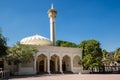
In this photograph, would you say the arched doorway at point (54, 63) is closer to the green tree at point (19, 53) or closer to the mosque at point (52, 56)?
the mosque at point (52, 56)

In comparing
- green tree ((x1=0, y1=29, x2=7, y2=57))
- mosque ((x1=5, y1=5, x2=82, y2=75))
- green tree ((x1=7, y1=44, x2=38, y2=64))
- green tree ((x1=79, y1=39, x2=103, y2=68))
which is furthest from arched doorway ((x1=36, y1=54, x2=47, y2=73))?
green tree ((x1=0, y1=29, x2=7, y2=57))

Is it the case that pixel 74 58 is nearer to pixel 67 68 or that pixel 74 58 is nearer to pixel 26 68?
pixel 67 68

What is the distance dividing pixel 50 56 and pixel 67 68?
6.30 m

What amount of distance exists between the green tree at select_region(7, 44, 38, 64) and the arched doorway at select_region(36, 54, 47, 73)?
19.0 ft

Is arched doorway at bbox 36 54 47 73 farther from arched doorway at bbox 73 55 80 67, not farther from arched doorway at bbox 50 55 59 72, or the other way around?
arched doorway at bbox 73 55 80 67

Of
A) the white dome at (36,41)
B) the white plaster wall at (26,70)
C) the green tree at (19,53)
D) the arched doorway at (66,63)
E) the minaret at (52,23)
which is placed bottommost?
the white plaster wall at (26,70)

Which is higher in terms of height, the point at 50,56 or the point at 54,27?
the point at 54,27

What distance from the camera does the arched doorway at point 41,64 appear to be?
44844 mm

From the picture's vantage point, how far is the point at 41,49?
43188 mm

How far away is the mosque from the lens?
43.6 meters

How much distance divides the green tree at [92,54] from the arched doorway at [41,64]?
8.27m

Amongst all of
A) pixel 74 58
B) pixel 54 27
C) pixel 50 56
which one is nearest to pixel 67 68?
pixel 74 58

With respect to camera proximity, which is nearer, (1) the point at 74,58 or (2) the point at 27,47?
(2) the point at 27,47

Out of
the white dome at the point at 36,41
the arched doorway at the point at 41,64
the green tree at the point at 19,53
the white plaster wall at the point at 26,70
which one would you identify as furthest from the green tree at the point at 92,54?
the green tree at the point at 19,53
